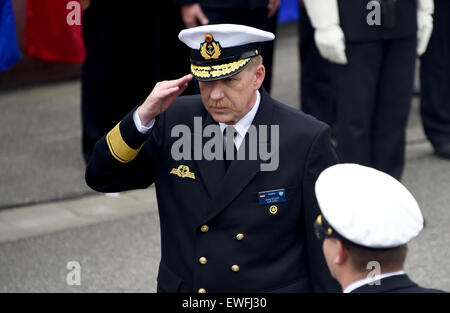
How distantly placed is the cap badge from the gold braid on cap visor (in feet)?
0.12

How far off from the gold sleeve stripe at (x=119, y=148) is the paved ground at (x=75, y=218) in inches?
77.7

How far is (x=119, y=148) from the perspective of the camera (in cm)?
319

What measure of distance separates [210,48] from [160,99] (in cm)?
29

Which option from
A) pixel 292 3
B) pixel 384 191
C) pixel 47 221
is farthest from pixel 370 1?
pixel 292 3

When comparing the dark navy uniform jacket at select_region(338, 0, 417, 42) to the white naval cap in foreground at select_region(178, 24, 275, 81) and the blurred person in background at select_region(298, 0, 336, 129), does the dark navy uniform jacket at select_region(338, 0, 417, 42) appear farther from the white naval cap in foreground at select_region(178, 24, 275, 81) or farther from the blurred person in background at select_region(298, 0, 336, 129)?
the white naval cap in foreground at select_region(178, 24, 275, 81)

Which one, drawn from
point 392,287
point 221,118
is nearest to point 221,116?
point 221,118

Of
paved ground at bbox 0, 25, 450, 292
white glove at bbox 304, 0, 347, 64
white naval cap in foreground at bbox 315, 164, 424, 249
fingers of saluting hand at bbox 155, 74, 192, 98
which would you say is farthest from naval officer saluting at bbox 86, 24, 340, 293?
white glove at bbox 304, 0, 347, 64

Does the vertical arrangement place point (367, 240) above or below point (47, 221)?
above

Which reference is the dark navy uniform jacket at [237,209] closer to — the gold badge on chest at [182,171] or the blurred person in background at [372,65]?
the gold badge on chest at [182,171]

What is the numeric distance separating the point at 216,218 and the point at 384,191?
855 mm

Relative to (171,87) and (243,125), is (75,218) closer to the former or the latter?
(243,125)

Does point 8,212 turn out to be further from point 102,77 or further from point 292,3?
point 292,3

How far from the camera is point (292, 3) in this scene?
367 inches

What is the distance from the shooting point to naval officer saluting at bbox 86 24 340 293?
127 inches
